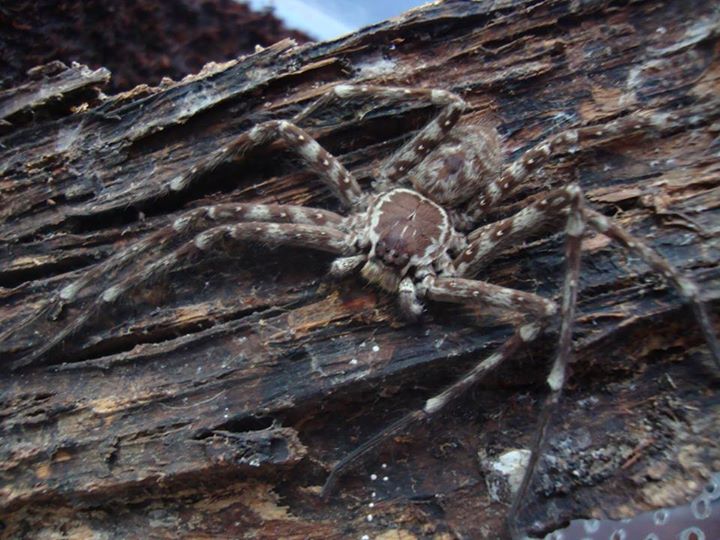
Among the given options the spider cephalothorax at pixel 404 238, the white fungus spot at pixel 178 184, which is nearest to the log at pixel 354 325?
the white fungus spot at pixel 178 184

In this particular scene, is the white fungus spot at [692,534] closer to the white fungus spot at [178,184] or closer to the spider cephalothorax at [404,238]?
the spider cephalothorax at [404,238]

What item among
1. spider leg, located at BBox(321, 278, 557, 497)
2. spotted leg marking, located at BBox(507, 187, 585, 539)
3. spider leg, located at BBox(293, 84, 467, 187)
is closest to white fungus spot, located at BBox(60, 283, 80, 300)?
spider leg, located at BBox(293, 84, 467, 187)

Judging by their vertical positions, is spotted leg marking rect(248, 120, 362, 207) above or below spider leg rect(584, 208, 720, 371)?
above

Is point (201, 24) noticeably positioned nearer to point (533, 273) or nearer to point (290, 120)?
point (290, 120)

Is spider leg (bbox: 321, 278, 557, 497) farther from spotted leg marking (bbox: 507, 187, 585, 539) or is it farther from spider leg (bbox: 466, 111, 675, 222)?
spider leg (bbox: 466, 111, 675, 222)

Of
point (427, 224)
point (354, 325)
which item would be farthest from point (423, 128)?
point (354, 325)

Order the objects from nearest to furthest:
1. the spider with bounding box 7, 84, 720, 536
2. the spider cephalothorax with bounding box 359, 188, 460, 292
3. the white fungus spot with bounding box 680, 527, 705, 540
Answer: the white fungus spot with bounding box 680, 527, 705, 540 → the spider with bounding box 7, 84, 720, 536 → the spider cephalothorax with bounding box 359, 188, 460, 292
